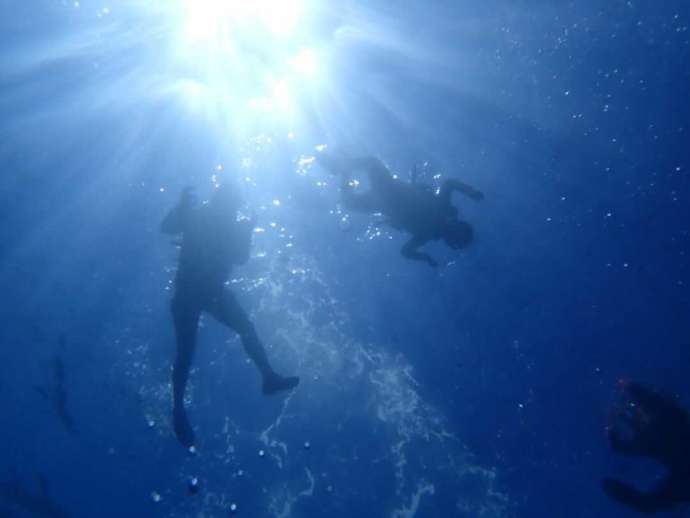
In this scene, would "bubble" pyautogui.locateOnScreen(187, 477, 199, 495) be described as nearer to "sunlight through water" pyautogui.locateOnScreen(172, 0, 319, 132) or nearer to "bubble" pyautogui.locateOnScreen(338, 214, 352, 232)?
"bubble" pyautogui.locateOnScreen(338, 214, 352, 232)

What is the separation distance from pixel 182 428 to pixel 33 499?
503 inches

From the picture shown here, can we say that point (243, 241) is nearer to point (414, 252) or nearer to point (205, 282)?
point (205, 282)

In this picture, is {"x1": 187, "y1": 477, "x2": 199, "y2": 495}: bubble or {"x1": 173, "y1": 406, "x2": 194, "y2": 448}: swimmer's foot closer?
{"x1": 173, "y1": 406, "x2": 194, "y2": 448}: swimmer's foot

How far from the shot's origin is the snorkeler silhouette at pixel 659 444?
1248 centimetres

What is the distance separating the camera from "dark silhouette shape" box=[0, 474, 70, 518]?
61.5 feet

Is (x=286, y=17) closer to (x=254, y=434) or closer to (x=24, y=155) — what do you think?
(x=24, y=155)

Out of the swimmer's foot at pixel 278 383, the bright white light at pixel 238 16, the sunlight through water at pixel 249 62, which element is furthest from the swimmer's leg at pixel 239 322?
the bright white light at pixel 238 16

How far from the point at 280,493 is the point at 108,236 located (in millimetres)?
9621

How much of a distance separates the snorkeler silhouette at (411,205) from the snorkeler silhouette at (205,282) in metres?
2.83

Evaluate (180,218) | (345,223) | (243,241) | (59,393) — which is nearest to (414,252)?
(243,241)

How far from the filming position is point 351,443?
53.0ft

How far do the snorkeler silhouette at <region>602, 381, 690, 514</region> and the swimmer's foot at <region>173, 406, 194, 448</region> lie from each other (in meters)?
9.79

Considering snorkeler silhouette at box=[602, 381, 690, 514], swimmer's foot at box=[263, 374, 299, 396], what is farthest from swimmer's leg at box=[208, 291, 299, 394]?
snorkeler silhouette at box=[602, 381, 690, 514]

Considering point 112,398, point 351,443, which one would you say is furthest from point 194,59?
point 351,443
